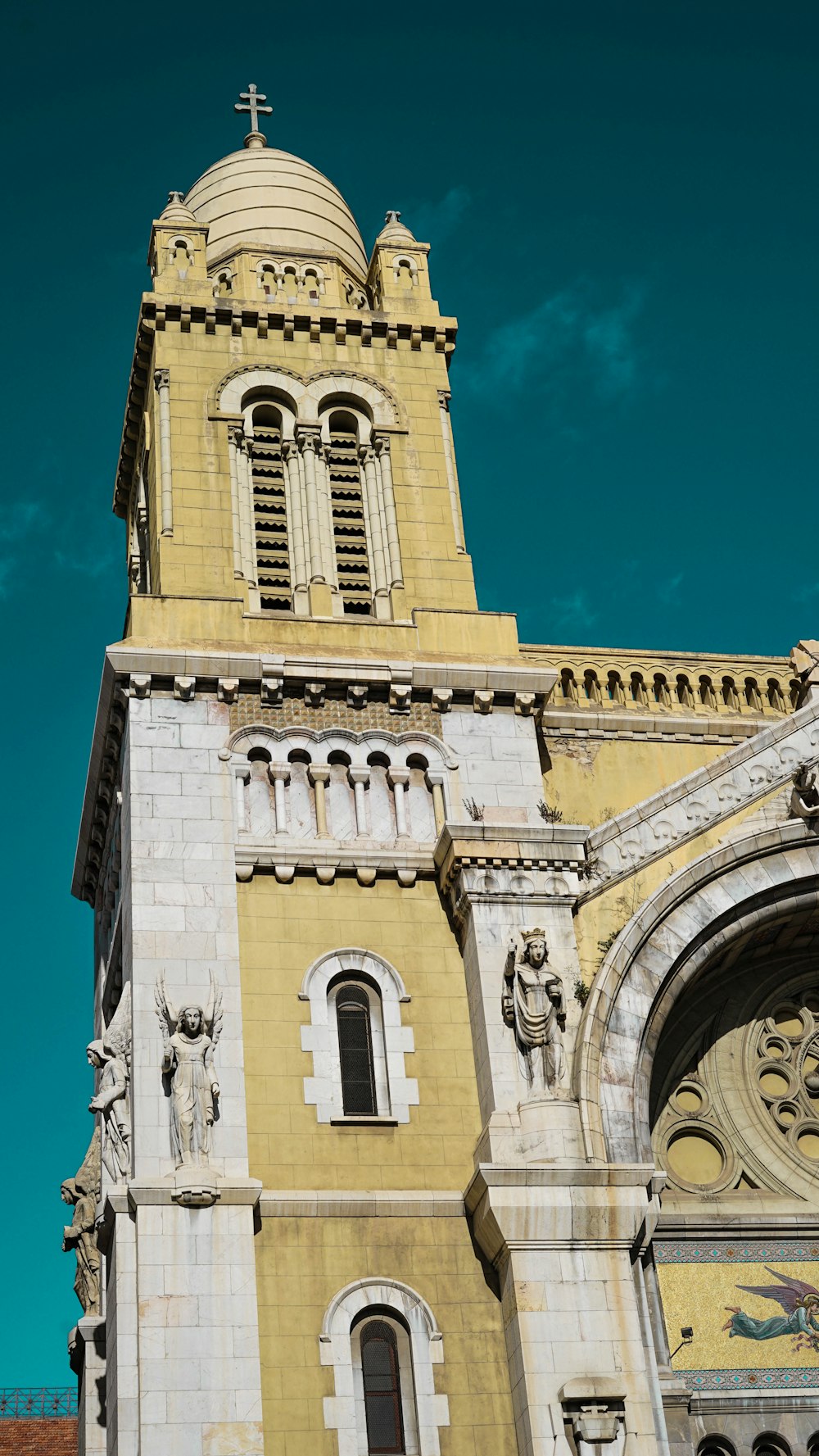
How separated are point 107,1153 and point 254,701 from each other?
6.81 meters

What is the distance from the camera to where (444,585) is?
107 feet

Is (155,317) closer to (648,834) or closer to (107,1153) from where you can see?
(648,834)

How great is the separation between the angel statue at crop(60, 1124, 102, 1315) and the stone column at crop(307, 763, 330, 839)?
5996mm

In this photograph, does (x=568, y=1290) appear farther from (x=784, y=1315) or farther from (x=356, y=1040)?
(x=356, y=1040)

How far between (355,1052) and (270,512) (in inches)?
384

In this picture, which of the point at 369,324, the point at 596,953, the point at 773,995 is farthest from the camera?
the point at 369,324

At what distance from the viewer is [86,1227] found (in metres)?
30.7

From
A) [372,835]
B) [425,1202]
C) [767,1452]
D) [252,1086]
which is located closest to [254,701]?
[372,835]

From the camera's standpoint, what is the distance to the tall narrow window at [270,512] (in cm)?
3244

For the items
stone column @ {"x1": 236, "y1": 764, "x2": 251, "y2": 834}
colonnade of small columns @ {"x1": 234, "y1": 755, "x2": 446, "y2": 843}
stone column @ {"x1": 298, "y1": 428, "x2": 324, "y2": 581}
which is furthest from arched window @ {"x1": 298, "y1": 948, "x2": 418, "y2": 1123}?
stone column @ {"x1": 298, "y1": 428, "x2": 324, "y2": 581}

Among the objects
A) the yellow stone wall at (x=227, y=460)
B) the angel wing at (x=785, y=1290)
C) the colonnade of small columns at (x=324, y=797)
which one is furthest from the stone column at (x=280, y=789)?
the angel wing at (x=785, y=1290)

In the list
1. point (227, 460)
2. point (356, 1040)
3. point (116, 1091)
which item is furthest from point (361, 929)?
point (227, 460)

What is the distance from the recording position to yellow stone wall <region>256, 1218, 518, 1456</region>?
24766 millimetres

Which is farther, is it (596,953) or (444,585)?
(444,585)
